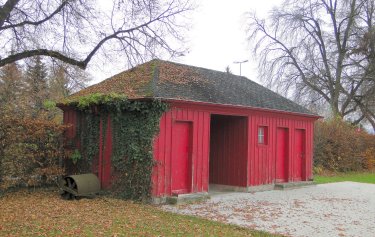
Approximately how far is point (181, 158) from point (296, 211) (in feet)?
11.8

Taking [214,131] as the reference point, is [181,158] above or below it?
below

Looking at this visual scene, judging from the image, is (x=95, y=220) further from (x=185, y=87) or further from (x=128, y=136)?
(x=185, y=87)

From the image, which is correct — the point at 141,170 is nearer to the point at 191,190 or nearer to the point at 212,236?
the point at 191,190

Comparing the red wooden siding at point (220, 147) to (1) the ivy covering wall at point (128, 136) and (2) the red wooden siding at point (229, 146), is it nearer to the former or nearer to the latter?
(2) the red wooden siding at point (229, 146)

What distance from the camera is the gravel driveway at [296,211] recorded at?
9484 millimetres

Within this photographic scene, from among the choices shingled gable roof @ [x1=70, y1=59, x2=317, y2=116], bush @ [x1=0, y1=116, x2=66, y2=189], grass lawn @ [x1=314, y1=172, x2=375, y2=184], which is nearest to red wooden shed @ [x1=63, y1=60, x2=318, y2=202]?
shingled gable roof @ [x1=70, y1=59, x2=317, y2=116]

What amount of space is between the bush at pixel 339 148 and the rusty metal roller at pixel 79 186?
15.7 m

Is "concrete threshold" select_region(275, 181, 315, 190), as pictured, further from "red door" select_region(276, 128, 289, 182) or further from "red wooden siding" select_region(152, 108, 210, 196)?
"red wooden siding" select_region(152, 108, 210, 196)

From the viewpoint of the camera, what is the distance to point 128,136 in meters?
12.2

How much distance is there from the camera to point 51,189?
13.3 metres

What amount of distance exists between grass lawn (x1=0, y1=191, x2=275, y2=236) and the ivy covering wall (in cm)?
67

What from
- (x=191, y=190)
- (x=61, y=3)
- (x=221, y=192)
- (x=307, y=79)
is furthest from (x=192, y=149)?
(x=307, y=79)

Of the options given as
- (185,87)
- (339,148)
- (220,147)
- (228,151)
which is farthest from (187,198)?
(339,148)

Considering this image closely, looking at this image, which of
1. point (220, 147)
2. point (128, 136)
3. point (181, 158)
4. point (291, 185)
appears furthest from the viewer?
point (291, 185)
